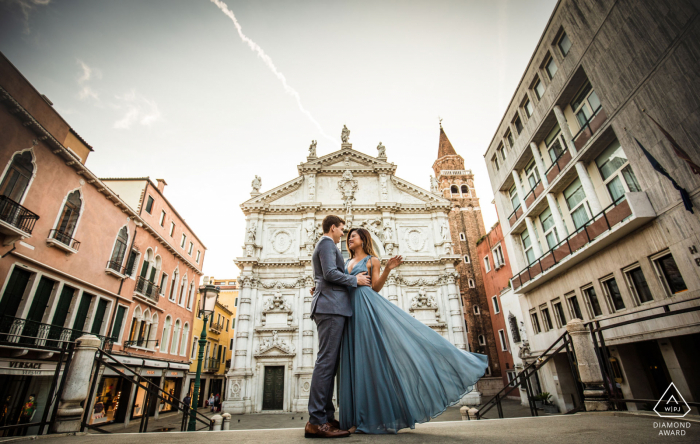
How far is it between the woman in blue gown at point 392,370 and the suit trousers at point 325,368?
146 millimetres

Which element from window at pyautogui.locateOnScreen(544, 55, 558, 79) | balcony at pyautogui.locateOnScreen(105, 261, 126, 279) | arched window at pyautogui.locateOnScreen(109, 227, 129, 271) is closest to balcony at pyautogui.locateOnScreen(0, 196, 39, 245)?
balcony at pyautogui.locateOnScreen(105, 261, 126, 279)

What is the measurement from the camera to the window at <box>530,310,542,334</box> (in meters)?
18.0

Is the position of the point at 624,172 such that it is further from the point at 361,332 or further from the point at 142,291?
the point at 142,291

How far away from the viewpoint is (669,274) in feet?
33.8

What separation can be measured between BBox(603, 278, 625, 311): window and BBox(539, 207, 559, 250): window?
129 inches

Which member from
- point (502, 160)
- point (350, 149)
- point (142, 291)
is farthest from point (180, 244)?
point (502, 160)

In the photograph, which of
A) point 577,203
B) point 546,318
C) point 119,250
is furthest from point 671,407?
point 119,250

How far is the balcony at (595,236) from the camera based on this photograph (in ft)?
34.5

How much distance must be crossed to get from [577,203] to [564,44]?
6.77m

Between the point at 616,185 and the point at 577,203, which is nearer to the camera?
the point at 616,185

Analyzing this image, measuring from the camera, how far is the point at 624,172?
1181cm

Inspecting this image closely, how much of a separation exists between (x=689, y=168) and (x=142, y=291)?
2491 centimetres

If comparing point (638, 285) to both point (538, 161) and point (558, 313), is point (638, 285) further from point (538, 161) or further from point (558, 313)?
point (538, 161)

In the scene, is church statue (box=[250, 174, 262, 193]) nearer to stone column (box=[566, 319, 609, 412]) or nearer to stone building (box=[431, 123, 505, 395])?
stone building (box=[431, 123, 505, 395])
